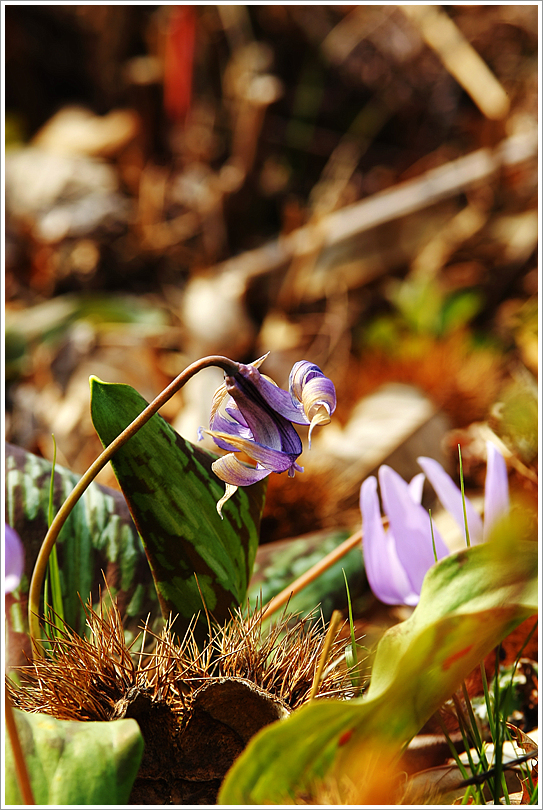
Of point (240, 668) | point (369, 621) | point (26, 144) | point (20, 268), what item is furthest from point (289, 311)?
point (240, 668)

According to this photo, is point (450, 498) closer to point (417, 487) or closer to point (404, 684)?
point (417, 487)

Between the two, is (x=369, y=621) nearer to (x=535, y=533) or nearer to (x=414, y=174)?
(x=535, y=533)

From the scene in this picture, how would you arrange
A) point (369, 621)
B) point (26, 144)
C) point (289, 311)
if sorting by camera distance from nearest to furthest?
point (369, 621), point (289, 311), point (26, 144)

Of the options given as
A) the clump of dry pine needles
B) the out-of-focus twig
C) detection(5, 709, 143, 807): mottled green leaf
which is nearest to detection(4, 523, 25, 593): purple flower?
the clump of dry pine needles

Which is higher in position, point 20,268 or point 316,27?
point 316,27

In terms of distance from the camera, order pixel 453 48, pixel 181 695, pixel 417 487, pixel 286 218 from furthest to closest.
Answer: pixel 453 48 < pixel 286 218 < pixel 417 487 < pixel 181 695

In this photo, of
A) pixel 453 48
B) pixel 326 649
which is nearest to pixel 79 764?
pixel 326 649
